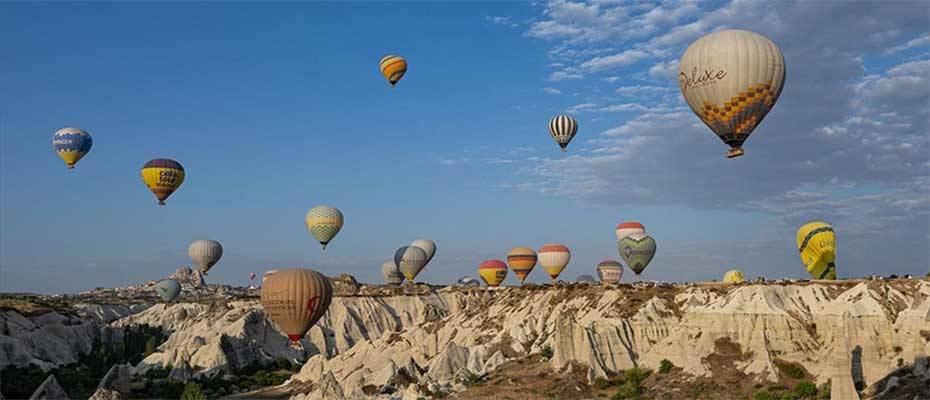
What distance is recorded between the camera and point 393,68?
90.6m

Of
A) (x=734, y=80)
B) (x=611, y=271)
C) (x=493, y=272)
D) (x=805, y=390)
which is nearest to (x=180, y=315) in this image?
(x=493, y=272)

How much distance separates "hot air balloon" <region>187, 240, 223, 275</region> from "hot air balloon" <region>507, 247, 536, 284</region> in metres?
46.0

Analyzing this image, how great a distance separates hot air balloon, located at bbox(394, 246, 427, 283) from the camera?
437 ft

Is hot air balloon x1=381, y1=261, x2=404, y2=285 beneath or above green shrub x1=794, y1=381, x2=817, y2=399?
above

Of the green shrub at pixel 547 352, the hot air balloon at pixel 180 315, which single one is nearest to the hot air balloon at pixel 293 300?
the green shrub at pixel 547 352

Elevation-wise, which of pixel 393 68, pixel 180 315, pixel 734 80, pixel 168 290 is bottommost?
pixel 180 315

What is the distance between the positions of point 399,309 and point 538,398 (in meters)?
62.3

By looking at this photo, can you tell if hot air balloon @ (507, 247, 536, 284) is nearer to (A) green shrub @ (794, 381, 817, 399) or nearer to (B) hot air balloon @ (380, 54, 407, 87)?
(B) hot air balloon @ (380, 54, 407, 87)

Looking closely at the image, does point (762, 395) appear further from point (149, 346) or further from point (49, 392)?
point (149, 346)

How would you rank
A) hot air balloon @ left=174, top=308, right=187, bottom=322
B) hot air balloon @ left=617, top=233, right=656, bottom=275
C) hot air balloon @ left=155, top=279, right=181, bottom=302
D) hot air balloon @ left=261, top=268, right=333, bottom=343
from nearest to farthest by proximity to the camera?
hot air balloon @ left=261, top=268, right=333, bottom=343 < hot air balloon @ left=617, top=233, right=656, bottom=275 < hot air balloon @ left=174, top=308, right=187, bottom=322 < hot air balloon @ left=155, top=279, right=181, bottom=302

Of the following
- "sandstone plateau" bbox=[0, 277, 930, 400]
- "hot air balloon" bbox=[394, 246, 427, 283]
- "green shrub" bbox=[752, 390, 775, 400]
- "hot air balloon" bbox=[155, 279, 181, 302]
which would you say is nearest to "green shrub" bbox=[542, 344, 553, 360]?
"sandstone plateau" bbox=[0, 277, 930, 400]

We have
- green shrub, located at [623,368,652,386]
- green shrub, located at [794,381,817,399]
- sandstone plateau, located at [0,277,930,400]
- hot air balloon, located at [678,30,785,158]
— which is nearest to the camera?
green shrub, located at [794,381,817,399]

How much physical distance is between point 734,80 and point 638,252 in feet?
172

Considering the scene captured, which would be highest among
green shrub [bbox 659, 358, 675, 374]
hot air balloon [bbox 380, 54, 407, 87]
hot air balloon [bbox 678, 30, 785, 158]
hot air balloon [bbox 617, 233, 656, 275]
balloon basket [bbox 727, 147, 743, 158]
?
hot air balloon [bbox 380, 54, 407, 87]
